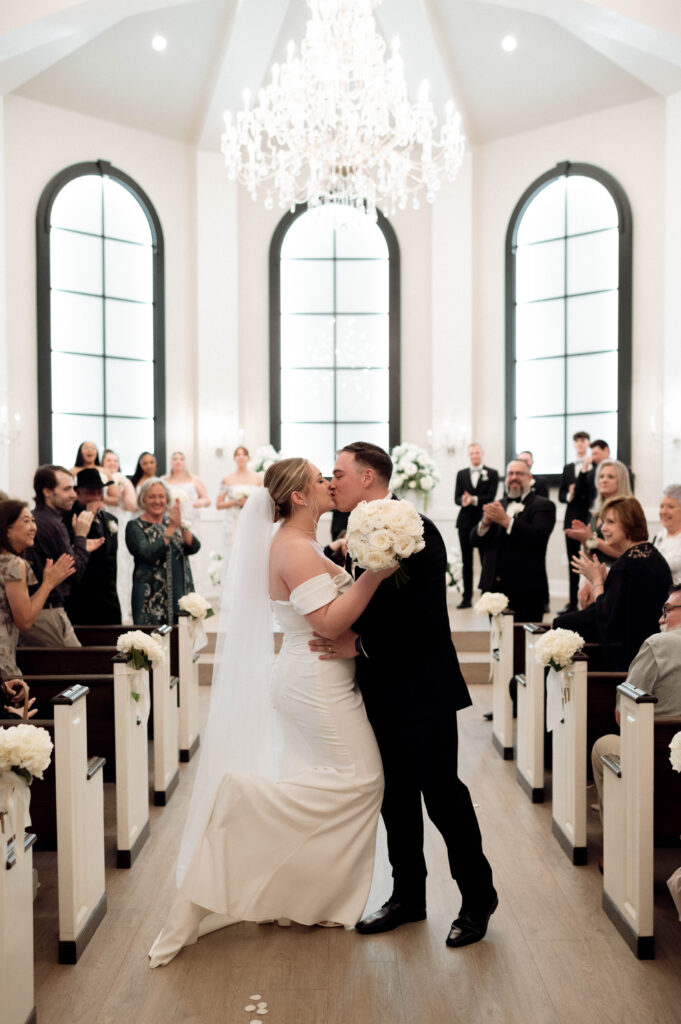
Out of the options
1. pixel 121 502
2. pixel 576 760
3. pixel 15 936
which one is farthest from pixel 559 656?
pixel 121 502

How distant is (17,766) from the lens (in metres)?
2.63

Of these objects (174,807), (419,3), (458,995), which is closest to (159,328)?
(419,3)

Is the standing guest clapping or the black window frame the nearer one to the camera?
the standing guest clapping

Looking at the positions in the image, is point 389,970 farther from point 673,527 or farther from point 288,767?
point 673,527

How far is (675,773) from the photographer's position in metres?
3.54

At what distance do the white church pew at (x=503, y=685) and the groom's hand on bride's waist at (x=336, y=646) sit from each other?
2.85 metres

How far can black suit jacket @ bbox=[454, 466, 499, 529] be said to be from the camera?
10.5 meters

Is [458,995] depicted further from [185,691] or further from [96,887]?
[185,691]

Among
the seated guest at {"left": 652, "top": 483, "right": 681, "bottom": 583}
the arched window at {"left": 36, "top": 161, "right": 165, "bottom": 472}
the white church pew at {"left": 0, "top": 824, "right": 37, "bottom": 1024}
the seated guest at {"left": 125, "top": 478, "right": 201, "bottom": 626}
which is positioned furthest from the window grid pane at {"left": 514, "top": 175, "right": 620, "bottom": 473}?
the white church pew at {"left": 0, "top": 824, "right": 37, "bottom": 1024}

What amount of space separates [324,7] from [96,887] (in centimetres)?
760

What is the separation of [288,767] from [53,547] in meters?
2.49

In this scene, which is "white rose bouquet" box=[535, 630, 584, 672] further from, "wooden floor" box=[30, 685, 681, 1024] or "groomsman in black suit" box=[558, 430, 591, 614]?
"groomsman in black suit" box=[558, 430, 591, 614]

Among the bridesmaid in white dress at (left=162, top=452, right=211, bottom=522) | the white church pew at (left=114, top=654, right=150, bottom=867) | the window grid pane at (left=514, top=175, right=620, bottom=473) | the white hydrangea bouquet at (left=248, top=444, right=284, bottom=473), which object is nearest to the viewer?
the white church pew at (left=114, top=654, right=150, bottom=867)

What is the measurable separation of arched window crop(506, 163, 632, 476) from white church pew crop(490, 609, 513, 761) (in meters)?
5.67
